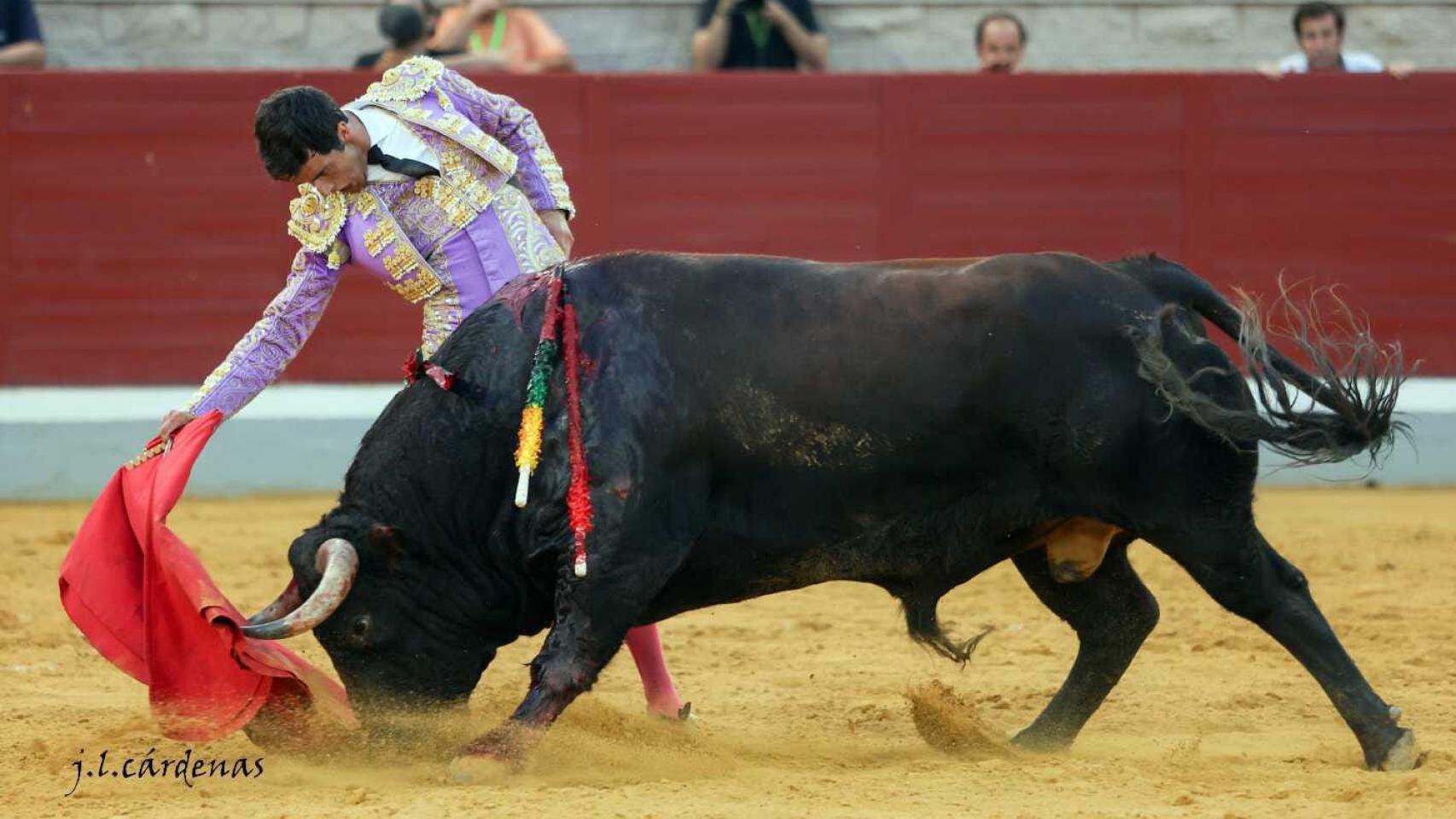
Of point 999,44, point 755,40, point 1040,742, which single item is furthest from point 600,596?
point 755,40

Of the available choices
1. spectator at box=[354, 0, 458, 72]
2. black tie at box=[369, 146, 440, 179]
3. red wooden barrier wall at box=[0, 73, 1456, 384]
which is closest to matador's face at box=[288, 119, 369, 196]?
black tie at box=[369, 146, 440, 179]

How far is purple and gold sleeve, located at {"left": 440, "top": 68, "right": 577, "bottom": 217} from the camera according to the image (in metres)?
3.94

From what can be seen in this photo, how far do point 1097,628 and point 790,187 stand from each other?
12.7 feet

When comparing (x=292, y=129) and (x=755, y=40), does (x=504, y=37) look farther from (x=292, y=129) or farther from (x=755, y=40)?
(x=292, y=129)

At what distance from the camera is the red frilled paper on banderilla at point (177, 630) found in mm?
3553

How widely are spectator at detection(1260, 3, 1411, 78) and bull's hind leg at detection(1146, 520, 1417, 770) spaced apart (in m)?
4.33

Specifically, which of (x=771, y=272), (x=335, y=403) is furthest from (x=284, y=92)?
(x=335, y=403)

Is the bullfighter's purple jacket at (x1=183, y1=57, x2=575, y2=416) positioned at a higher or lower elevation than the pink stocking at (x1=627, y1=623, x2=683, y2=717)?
higher

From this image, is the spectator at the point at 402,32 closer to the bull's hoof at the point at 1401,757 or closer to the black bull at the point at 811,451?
the black bull at the point at 811,451

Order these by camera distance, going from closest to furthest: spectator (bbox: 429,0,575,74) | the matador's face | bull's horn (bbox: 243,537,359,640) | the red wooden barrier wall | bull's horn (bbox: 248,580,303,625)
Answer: bull's horn (bbox: 243,537,359,640) → bull's horn (bbox: 248,580,303,625) → the matador's face → the red wooden barrier wall → spectator (bbox: 429,0,575,74)

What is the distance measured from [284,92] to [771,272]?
0.89 m

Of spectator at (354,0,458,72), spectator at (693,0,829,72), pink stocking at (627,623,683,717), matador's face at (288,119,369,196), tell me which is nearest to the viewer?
matador's face at (288,119,369,196)

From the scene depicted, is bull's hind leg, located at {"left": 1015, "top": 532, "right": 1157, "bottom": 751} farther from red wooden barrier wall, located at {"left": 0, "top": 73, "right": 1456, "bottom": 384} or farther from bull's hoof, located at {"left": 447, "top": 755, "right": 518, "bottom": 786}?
red wooden barrier wall, located at {"left": 0, "top": 73, "right": 1456, "bottom": 384}

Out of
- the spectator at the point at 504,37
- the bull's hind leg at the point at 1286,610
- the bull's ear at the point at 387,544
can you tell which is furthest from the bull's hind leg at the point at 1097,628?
→ the spectator at the point at 504,37
